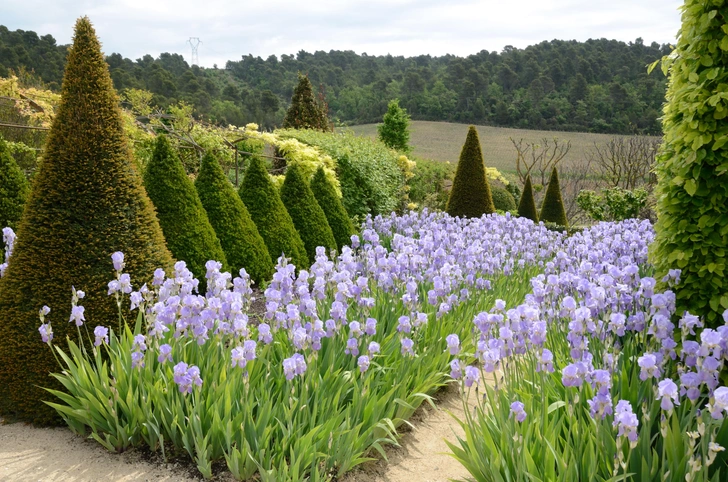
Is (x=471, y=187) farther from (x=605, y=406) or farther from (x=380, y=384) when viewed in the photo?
(x=605, y=406)

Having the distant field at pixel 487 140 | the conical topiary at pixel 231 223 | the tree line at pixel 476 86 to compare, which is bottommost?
the conical topiary at pixel 231 223

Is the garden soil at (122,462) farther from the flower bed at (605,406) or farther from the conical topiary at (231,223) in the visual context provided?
the conical topiary at (231,223)

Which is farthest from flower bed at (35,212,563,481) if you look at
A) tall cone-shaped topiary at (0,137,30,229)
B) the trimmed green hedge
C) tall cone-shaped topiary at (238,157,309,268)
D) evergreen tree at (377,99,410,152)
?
evergreen tree at (377,99,410,152)

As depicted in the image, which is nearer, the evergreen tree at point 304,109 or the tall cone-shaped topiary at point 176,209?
the tall cone-shaped topiary at point 176,209

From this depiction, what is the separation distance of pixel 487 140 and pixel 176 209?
159 feet

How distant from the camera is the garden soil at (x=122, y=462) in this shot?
3.87m

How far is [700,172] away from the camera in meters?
4.02

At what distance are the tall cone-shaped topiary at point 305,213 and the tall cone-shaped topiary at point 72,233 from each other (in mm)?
4670

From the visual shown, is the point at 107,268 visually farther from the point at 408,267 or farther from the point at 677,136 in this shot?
the point at 677,136

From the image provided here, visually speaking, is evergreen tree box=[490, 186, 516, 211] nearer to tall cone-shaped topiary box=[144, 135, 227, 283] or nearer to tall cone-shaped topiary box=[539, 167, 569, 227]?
tall cone-shaped topiary box=[539, 167, 569, 227]

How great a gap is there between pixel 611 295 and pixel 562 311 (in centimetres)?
68

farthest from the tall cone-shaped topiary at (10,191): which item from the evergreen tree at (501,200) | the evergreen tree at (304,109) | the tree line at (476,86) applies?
the tree line at (476,86)

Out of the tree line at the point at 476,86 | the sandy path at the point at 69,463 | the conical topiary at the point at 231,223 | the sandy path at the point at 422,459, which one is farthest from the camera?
the tree line at the point at 476,86

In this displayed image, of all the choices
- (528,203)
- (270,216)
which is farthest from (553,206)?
(270,216)
